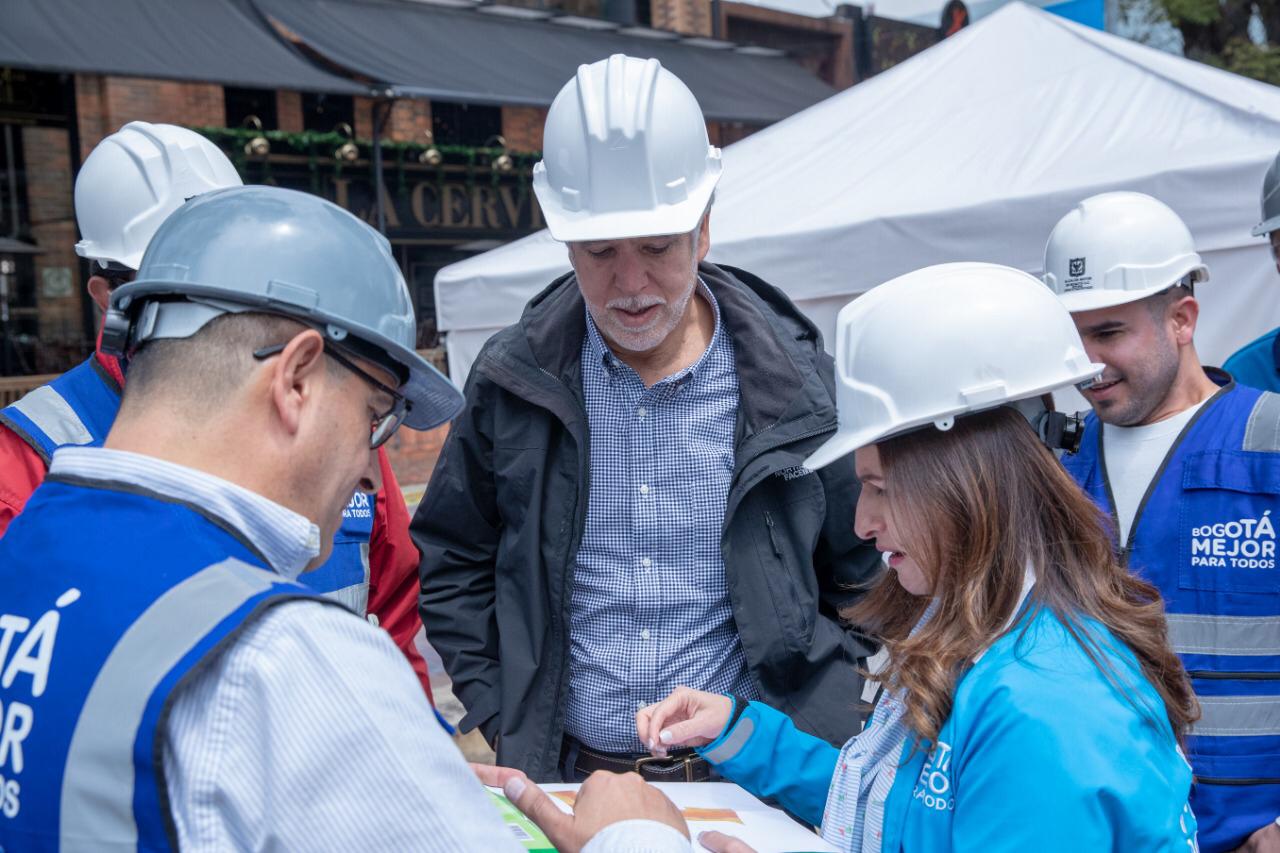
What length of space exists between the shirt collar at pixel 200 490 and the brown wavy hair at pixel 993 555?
856mm

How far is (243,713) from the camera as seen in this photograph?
40.4 inches

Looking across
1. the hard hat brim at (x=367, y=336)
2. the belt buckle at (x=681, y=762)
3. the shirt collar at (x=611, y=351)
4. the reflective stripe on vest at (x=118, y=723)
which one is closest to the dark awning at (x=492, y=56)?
the shirt collar at (x=611, y=351)

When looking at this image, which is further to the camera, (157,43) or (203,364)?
(157,43)

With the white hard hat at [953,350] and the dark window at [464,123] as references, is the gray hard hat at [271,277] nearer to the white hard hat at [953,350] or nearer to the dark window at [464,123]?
the white hard hat at [953,350]

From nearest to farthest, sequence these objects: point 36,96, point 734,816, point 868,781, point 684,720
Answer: point 868,781, point 734,816, point 684,720, point 36,96

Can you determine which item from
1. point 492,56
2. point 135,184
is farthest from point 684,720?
point 492,56

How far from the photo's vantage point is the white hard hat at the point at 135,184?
257 cm

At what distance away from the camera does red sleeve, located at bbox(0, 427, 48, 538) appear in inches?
84.4

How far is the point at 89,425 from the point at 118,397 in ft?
0.26

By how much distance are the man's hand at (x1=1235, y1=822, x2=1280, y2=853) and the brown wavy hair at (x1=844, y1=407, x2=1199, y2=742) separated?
33.2 inches

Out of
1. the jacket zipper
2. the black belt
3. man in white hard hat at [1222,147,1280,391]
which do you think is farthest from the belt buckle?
man in white hard hat at [1222,147,1280,391]

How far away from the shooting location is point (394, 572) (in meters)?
2.80

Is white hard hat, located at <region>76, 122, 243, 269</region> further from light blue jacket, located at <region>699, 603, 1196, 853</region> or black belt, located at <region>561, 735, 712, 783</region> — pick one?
light blue jacket, located at <region>699, 603, 1196, 853</region>

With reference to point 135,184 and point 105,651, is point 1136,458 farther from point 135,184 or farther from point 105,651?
point 135,184
